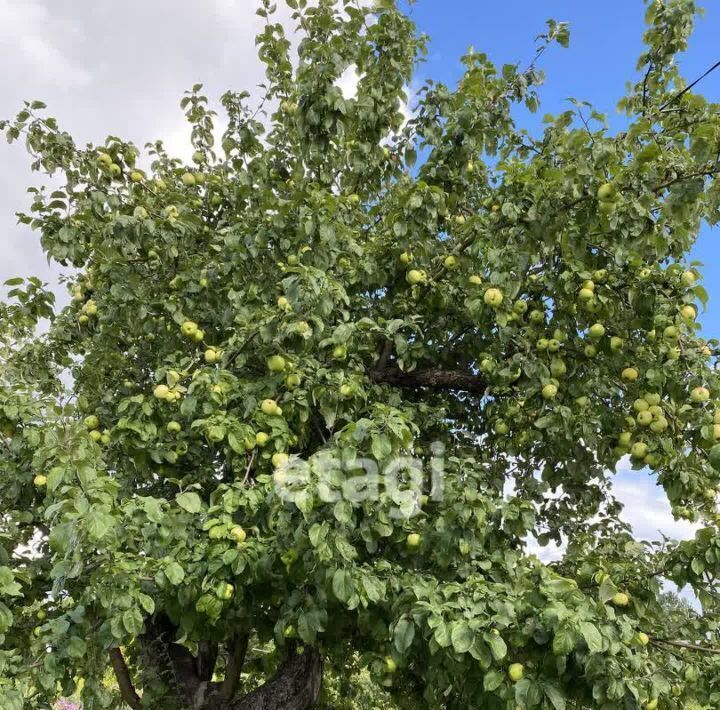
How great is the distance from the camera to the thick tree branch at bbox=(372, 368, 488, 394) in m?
4.84

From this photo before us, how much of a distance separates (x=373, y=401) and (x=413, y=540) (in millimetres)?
1069

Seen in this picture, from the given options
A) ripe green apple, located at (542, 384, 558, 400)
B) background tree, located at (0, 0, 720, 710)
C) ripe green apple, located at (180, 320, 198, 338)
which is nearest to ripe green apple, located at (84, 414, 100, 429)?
background tree, located at (0, 0, 720, 710)

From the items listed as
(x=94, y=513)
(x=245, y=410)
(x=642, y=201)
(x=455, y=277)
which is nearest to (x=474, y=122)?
(x=455, y=277)

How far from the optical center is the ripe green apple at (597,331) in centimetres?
389

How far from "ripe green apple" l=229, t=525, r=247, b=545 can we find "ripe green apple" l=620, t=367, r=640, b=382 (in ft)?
8.04

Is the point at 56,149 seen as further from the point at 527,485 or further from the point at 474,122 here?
the point at 527,485

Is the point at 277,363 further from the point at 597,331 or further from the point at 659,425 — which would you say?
the point at 659,425

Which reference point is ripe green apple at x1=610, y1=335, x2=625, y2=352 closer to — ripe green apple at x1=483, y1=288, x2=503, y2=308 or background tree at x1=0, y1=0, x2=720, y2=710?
background tree at x1=0, y1=0, x2=720, y2=710

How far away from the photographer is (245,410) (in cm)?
372

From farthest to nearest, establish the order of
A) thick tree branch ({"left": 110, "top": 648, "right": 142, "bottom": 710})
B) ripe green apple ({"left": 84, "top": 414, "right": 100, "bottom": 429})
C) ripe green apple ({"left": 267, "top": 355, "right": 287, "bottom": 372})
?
thick tree branch ({"left": 110, "top": 648, "right": 142, "bottom": 710}), ripe green apple ({"left": 84, "top": 414, "right": 100, "bottom": 429}), ripe green apple ({"left": 267, "top": 355, "right": 287, "bottom": 372})

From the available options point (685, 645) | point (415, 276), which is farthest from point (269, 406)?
point (685, 645)

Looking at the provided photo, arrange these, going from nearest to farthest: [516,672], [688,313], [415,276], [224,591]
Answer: [516,672] → [224,591] → [688,313] → [415,276]

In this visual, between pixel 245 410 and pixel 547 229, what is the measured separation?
192 centimetres

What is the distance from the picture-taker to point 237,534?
10.6 ft
